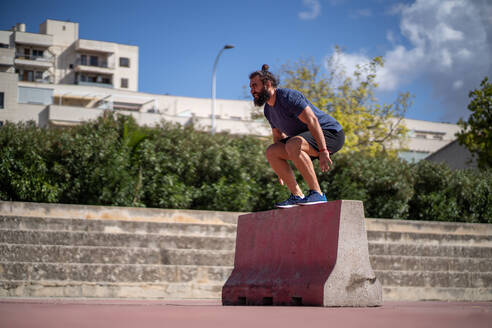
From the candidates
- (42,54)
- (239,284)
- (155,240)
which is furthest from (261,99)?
(42,54)

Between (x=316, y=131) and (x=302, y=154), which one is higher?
(x=316, y=131)

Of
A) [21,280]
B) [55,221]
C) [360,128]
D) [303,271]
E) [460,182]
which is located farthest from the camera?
[360,128]

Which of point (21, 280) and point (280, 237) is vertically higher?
point (280, 237)

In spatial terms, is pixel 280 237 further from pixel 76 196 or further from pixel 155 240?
pixel 76 196

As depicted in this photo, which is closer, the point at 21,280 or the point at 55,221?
the point at 21,280

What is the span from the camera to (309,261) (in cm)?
608

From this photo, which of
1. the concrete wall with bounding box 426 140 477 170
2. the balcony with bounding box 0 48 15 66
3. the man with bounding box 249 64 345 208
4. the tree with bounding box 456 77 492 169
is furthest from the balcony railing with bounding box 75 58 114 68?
the man with bounding box 249 64 345 208

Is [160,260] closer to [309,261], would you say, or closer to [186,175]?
[186,175]

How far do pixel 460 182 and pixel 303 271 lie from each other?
11142mm

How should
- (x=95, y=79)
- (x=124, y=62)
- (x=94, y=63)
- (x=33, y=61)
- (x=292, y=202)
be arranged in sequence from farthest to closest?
(x=124, y=62)
(x=95, y=79)
(x=94, y=63)
(x=33, y=61)
(x=292, y=202)

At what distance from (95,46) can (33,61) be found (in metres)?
8.53

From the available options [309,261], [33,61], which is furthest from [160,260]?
[33,61]

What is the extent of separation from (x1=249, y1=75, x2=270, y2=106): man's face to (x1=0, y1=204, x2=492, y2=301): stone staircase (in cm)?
509

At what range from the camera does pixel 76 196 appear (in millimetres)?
13633
